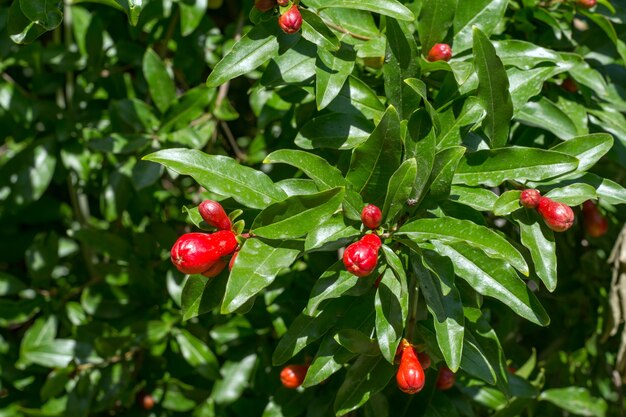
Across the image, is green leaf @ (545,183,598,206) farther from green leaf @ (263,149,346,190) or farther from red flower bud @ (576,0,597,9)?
red flower bud @ (576,0,597,9)

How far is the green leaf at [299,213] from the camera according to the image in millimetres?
1271

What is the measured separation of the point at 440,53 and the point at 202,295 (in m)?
0.66

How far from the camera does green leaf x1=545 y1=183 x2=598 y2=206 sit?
1397 millimetres

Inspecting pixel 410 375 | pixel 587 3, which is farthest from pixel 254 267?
pixel 587 3

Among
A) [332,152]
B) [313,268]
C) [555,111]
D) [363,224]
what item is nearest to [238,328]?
[313,268]

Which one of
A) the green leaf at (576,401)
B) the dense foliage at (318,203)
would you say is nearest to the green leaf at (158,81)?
the dense foliage at (318,203)

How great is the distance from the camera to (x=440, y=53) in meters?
1.55

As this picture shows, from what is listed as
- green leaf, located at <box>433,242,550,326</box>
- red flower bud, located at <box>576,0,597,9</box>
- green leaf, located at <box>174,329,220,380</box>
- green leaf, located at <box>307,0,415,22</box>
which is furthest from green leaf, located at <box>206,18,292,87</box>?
green leaf, located at <box>174,329,220,380</box>

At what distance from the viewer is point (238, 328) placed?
6.65ft

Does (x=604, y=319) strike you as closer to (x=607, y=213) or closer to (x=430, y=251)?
(x=607, y=213)

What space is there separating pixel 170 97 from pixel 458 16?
31.0 inches

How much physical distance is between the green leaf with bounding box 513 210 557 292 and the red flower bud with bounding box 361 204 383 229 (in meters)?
0.26

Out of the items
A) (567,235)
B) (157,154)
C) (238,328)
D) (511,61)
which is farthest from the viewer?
(567,235)

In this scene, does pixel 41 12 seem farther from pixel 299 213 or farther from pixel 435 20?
pixel 435 20
